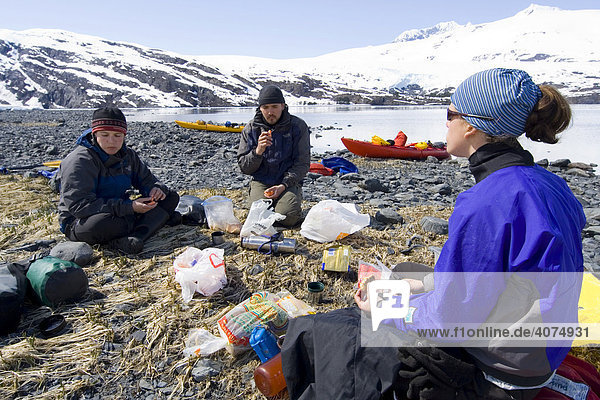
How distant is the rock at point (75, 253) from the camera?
3849 mm

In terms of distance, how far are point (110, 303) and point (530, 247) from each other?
124 inches

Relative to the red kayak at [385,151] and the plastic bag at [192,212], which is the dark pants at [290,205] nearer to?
the plastic bag at [192,212]

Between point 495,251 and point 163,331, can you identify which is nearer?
point 495,251

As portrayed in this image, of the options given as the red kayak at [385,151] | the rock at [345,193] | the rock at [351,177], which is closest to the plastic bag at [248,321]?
the rock at [345,193]

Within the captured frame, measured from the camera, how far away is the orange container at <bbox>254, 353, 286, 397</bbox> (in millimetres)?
2297

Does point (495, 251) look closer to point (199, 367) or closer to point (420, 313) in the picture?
point (420, 313)

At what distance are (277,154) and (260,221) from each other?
1.15 metres

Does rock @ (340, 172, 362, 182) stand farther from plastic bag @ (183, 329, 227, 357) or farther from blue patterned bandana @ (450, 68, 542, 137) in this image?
blue patterned bandana @ (450, 68, 542, 137)

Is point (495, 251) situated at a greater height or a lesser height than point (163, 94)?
lesser

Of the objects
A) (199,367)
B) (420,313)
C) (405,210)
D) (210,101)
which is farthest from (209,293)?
(210,101)

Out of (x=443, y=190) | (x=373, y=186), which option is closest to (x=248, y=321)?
(x=373, y=186)

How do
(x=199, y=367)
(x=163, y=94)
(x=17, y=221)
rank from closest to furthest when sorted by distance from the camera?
(x=199, y=367)
(x=17, y=221)
(x=163, y=94)

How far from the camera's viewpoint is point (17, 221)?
525 centimetres

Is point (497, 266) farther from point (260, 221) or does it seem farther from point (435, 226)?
point (435, 226)
